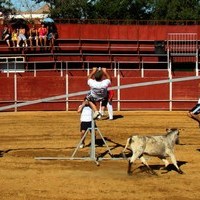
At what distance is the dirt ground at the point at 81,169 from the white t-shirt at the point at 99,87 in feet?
4.27

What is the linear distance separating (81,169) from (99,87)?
165 cm

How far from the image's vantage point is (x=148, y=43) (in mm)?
33375

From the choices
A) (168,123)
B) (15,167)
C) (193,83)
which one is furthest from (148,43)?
(15,167)

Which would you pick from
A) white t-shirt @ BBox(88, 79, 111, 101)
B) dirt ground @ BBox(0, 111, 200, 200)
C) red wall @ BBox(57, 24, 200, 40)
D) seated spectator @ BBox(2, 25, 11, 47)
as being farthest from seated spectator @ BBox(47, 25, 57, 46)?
white t-shirt @ BBox(88, 79, 111, 101)

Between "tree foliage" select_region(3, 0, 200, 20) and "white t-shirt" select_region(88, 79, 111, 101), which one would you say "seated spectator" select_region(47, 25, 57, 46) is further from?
"white t-shirt" select_region(88, 79, 111, 101)

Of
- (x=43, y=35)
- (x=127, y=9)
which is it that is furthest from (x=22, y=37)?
(x=127, y=9)

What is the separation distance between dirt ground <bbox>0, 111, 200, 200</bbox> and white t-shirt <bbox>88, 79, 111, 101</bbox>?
130 cm

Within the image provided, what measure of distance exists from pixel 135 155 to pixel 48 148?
14.8ft

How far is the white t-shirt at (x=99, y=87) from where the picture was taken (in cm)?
1255

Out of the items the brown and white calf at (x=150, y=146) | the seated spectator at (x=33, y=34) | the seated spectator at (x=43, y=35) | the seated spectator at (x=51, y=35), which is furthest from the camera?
the seated spectator at (x=51, y=35)

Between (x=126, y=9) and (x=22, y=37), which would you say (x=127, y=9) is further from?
(x=22, y=37)

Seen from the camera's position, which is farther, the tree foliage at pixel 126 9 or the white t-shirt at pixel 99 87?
the tree foliage at pixel 126 9

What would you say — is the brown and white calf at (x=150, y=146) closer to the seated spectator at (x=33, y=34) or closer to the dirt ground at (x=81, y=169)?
the dirt ground at (x=81, y=169)

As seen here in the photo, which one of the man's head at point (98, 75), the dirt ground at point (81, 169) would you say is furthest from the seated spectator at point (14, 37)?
the man's head at point (98, 75)
